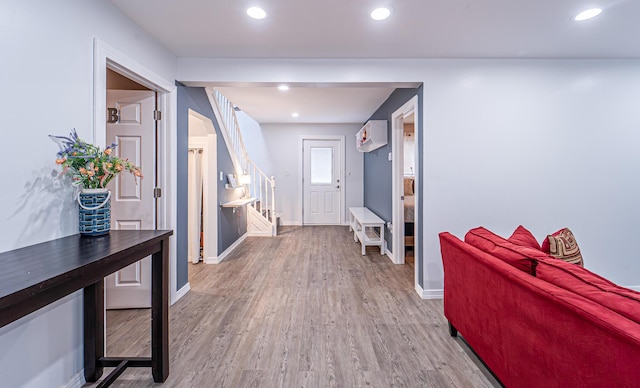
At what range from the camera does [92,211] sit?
1.56 metres

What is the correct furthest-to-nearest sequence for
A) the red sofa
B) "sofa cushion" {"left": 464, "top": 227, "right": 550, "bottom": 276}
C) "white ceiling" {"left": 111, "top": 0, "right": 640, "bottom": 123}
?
"white ceiling" {"left": 111, "top": 0, "right": 640, "bottom": 123} < "sofa cushion" {"left": 464, "top": 227, "right": 550, "bottom": 276} < the red sofa

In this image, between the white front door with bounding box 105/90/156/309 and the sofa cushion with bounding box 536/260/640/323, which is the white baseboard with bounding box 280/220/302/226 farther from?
the sofa cushion with bounding box 536/260/640/323

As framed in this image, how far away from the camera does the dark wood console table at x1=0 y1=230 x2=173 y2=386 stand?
926 mm

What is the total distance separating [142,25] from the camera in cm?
225

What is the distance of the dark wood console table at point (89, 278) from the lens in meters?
0.93

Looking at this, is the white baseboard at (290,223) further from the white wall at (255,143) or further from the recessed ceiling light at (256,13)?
the recessed ceiling light at (256,13)

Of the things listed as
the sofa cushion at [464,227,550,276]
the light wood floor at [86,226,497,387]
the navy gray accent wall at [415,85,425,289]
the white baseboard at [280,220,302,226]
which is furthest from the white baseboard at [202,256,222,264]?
the sofa cushion at [464,227,550,276]

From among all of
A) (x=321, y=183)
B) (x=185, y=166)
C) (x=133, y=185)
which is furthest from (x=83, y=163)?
(x=321, y=183)

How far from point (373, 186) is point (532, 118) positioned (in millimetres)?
2995

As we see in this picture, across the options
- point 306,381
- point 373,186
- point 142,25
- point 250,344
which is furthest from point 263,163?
point 306,381

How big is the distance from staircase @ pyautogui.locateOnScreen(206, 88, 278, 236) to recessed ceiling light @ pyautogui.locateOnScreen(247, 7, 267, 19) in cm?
176

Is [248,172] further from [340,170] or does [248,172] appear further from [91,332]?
[91,332]

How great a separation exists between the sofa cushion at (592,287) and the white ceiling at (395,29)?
178 centimetres

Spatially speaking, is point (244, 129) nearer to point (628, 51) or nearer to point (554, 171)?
point (554, 171)
